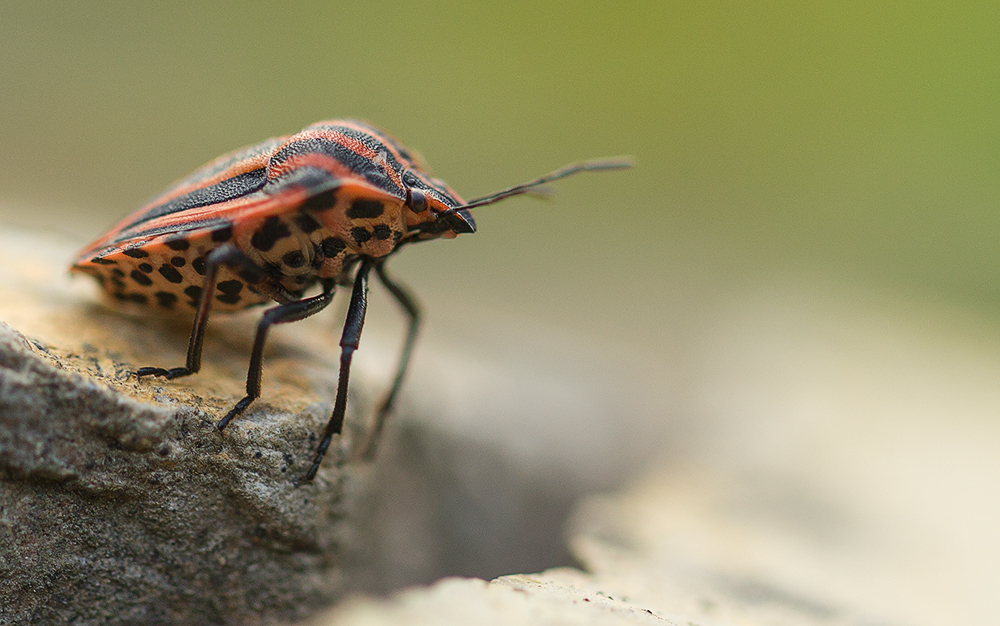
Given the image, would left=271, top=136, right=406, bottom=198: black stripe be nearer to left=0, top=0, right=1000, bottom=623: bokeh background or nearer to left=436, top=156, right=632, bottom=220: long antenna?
left=436, top=156, right=632, bottom=220: long antenna

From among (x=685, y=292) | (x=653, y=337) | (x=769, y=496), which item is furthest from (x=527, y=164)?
(x=769, y=496)

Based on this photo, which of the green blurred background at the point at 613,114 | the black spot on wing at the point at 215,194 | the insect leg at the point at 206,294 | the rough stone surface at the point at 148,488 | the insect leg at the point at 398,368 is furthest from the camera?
the green blurred background at the point at 613,114

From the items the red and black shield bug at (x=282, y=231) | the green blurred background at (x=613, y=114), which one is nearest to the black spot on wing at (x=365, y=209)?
the red and black shield bug at (x=282, y=231)

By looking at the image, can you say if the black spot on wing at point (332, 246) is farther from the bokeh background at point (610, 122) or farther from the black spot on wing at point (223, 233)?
the bokeh background at point (610, 122)

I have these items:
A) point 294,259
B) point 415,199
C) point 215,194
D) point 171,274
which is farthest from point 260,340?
point 415,199

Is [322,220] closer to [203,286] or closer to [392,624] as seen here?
[203,286]

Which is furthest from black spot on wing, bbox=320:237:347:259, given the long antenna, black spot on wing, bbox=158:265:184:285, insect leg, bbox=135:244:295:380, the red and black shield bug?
black spot on wing, bbox=158:265:184:285
